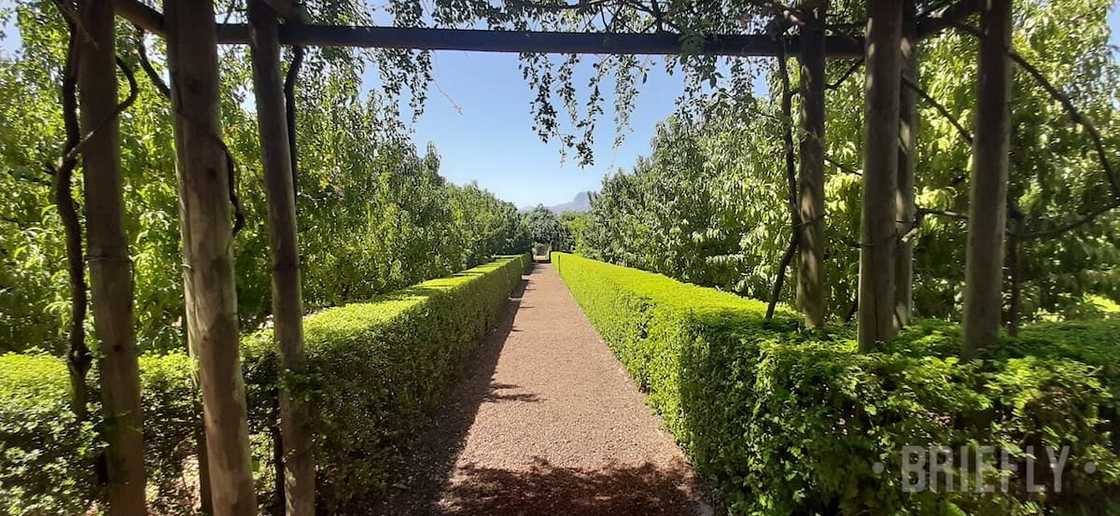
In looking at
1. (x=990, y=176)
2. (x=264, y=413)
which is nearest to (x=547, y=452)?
(x=264, y=413)

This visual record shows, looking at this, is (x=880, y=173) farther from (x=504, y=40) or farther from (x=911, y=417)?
(x=504, y=40)

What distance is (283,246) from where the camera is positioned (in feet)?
8.48

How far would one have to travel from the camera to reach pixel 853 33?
311 cm

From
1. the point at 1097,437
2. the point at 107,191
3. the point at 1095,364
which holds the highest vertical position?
the point at 107,191

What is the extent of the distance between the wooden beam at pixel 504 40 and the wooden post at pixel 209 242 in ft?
3.24

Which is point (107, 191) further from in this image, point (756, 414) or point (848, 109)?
point (848, 109)

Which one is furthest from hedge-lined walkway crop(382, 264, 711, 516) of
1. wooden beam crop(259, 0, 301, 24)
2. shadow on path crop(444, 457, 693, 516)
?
wooden beam crop(259, 0, 301, 24)

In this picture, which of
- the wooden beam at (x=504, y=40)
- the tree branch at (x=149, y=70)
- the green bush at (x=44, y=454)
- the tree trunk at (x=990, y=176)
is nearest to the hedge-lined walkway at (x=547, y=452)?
the green bush at (x=44, y=454)

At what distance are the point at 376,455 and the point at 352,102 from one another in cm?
312

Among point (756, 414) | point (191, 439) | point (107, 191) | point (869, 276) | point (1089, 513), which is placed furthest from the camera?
point (756, 414)

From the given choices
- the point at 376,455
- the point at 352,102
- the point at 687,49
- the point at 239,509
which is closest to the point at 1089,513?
the point at 687,49

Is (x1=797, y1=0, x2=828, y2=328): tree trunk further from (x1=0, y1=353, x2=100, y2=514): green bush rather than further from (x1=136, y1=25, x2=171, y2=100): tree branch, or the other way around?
(x1=0, y1=353, x2=100, y2=514): green bush

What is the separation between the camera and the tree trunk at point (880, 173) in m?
2.09

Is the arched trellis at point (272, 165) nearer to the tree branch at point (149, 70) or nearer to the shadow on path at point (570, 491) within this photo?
the tree branch at point (149, 70)
